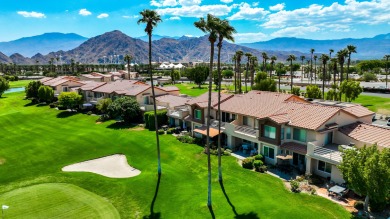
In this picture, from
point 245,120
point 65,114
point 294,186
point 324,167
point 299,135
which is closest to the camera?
point 294,186

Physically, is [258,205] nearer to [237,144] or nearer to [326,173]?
[326,173]

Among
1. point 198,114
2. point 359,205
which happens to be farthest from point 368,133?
point 198,114

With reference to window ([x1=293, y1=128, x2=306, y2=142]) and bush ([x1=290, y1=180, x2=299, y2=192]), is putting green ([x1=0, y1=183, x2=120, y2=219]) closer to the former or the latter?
bush ([x1=290, y1=180, x2=299, y2=192])

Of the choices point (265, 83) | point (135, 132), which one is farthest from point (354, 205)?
point (265, 83)

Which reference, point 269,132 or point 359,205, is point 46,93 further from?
point 359,205

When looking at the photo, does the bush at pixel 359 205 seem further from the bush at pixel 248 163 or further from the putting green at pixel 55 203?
the putting green at pixel 55 203
